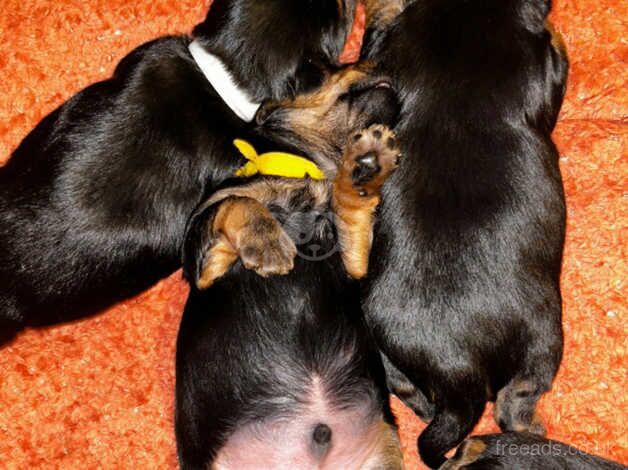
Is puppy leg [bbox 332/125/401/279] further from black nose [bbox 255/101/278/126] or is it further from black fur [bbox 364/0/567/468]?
black nose [bbox 255/101/278/126]

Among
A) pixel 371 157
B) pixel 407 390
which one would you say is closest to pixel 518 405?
pixel 407 390

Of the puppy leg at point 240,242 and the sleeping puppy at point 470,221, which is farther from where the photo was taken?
the puppy leg at point 240,242

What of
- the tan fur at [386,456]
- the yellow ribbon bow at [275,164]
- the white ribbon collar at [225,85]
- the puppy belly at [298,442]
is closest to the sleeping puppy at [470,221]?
the tan fur at [386,456]

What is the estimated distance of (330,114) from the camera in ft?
11.1

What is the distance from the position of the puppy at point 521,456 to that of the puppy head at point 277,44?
139 cm

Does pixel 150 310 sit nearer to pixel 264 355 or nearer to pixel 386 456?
pixel 264 355

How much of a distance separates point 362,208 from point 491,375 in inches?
27.9

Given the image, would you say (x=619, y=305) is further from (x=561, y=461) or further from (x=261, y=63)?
(x=261, y=63)

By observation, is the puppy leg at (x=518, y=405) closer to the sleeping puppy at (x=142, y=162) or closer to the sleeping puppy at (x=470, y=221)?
the sleeping puppy at (x=470, y=221)

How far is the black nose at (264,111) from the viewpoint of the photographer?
127 inches

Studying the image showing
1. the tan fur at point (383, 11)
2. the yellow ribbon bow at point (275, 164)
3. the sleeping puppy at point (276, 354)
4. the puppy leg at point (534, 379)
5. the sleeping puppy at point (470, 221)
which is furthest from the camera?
the tan fur at point (383, 11)

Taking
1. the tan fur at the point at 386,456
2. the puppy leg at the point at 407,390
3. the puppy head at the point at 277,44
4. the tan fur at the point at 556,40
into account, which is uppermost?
the puppy head at the point at 277,44

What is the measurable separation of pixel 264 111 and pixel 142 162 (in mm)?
475

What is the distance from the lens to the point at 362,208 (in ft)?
10.3
